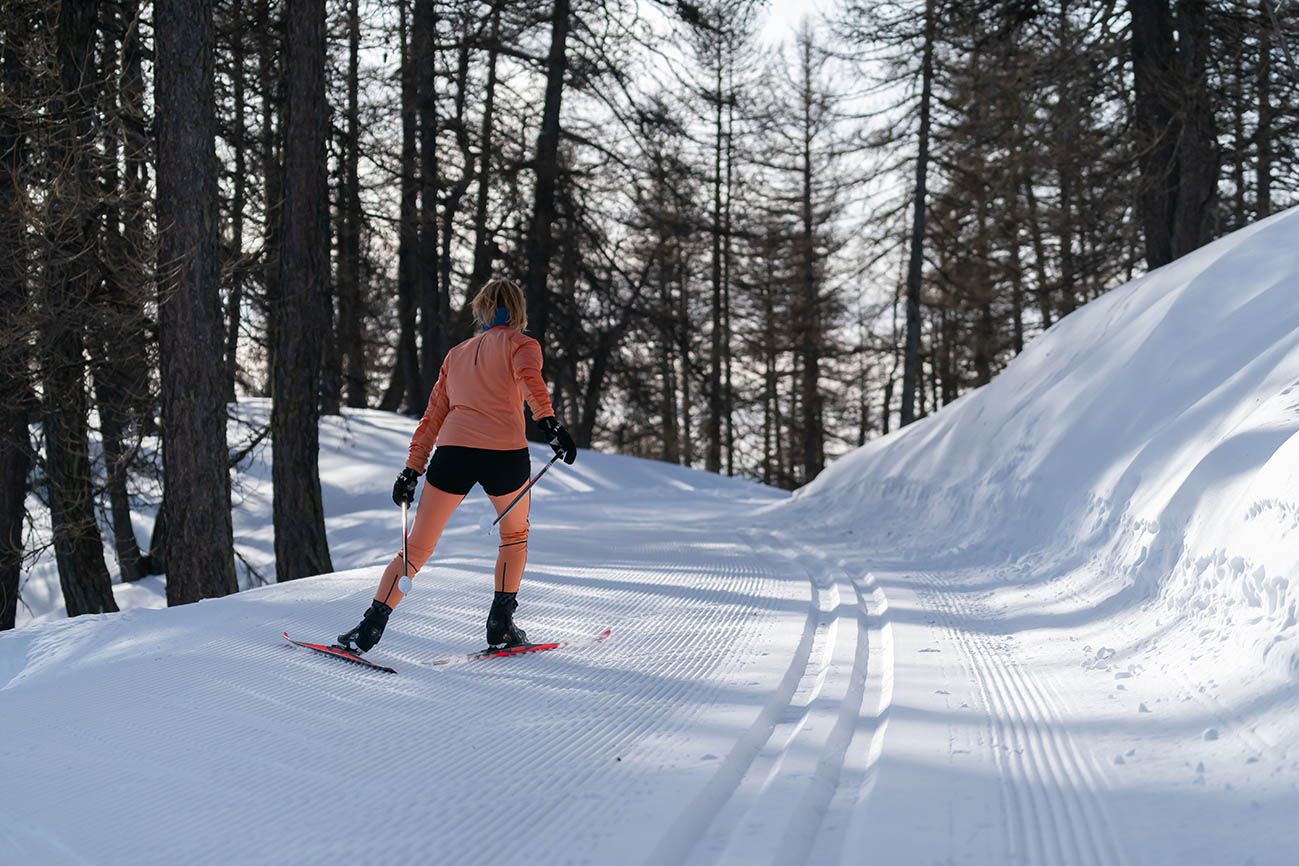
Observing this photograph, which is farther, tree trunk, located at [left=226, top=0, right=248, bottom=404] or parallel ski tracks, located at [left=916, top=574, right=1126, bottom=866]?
tree trunk, located at [left=226, top=0, right=248, bottom=404]

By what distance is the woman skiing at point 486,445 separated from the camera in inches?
191

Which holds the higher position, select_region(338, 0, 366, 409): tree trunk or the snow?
select_region(338, 0, 366, 409): tree trunk

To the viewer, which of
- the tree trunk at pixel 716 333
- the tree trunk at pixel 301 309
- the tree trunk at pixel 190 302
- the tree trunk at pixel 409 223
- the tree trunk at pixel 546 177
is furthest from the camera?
the tree trunk at pixel 716 333

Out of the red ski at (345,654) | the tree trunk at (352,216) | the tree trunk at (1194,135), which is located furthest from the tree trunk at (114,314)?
the tree trunk at (1194,135)

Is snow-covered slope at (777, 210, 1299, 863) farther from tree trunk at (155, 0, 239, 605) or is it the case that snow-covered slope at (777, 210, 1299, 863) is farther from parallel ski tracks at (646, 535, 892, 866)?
tree trunk at (155, 0, 239, 605)

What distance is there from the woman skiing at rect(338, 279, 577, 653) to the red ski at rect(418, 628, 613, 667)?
0.06 m

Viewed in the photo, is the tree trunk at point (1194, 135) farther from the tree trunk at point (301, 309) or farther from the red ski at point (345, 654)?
the red ski at point (345, 654)

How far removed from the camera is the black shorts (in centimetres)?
490

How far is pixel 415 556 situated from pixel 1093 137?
1300 centimetres

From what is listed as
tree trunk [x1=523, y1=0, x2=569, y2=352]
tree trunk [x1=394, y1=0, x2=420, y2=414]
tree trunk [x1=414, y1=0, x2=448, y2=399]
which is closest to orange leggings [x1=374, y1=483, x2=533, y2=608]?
tree trunk [x1=394, y1=0, x2=420, y2=414]

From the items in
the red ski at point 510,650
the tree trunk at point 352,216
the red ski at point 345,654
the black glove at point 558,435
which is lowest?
the red ski at point 510,650

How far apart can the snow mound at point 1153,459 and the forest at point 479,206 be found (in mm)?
3024

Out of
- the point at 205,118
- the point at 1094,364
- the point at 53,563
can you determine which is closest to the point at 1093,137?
the point at 1094,364

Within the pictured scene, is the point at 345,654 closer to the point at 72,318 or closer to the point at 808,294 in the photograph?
the point at 72,318
